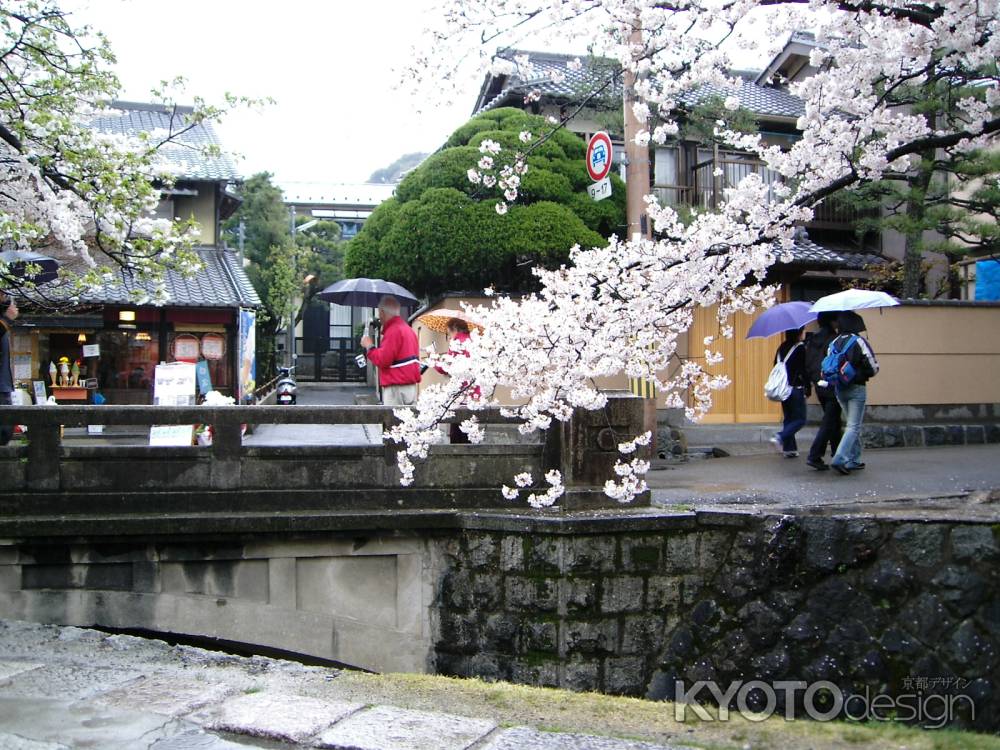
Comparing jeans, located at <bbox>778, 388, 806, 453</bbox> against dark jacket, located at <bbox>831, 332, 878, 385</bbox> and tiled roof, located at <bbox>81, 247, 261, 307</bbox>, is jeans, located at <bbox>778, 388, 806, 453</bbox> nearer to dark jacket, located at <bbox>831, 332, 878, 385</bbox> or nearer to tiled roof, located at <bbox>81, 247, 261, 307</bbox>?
dark jacket, located at <bbox>831, 332, 878, 385</bbox>

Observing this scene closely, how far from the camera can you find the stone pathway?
4.25 meters

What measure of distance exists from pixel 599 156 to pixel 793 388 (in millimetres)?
4279

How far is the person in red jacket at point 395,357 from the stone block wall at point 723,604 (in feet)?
7.63

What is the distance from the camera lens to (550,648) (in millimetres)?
7508

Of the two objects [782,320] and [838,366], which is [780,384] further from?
[838,366]

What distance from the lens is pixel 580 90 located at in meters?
15.6

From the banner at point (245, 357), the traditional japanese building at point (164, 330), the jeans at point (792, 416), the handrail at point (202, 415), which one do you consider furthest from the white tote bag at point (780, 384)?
the banner at point (245, 357)

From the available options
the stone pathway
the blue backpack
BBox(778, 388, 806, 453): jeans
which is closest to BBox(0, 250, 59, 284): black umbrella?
the stone pathway

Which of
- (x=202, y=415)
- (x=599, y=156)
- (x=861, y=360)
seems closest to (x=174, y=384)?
(x=202, y=415)

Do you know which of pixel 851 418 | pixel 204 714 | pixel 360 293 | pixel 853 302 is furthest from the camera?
pixel 360 293

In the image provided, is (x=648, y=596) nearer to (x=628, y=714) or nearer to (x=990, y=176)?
(x=628, y=714)

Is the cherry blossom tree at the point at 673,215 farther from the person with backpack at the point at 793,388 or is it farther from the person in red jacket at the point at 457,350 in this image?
the person with backpack at the point at 793,388

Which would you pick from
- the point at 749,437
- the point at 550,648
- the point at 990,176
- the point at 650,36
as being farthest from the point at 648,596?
the point at 990,176

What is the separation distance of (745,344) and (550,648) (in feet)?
30.3
